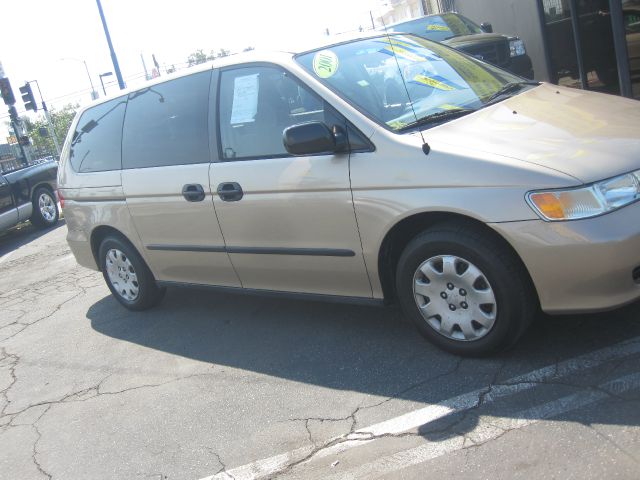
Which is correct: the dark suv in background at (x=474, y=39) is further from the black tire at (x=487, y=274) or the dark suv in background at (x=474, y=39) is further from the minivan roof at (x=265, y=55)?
the black tire at (x=487, y=274)

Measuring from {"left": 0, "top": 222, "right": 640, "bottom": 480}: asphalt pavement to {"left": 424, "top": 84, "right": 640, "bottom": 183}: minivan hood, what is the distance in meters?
0.97

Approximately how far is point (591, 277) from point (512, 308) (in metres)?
0.42

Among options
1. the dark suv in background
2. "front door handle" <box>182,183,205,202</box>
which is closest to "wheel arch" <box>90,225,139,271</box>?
"front door handle" <box>182,183,205,202</box>

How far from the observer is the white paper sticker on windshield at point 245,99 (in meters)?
4.30

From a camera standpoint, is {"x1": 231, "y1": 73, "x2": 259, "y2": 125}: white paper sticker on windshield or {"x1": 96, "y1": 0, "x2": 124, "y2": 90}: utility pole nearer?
{"x1": 231, "y1": 73, "x2": 259, "y2": 125}: white paper sticker on windshield

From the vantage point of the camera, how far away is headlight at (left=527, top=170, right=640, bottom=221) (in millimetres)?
3049

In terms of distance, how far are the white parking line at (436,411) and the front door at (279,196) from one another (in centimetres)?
90

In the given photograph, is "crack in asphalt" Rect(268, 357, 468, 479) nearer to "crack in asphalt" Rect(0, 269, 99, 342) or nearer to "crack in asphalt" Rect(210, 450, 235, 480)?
"crack in asphalt" Rect(210, 450, 235, 480)

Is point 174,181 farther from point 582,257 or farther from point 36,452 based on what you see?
point 582,257

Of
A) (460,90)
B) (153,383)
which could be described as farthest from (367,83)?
(153,383)

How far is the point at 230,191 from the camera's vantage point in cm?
430

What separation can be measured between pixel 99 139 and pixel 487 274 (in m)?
3.58

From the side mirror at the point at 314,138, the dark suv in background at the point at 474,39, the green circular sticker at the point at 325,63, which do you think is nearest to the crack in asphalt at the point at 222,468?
the side mirror at the point at 314,138

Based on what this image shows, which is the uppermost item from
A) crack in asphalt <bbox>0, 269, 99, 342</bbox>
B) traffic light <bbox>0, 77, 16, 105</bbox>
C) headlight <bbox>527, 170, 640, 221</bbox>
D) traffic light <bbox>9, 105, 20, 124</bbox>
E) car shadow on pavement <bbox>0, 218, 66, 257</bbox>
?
traffic light <bbox>0, 77, 16, 105</bbox>
